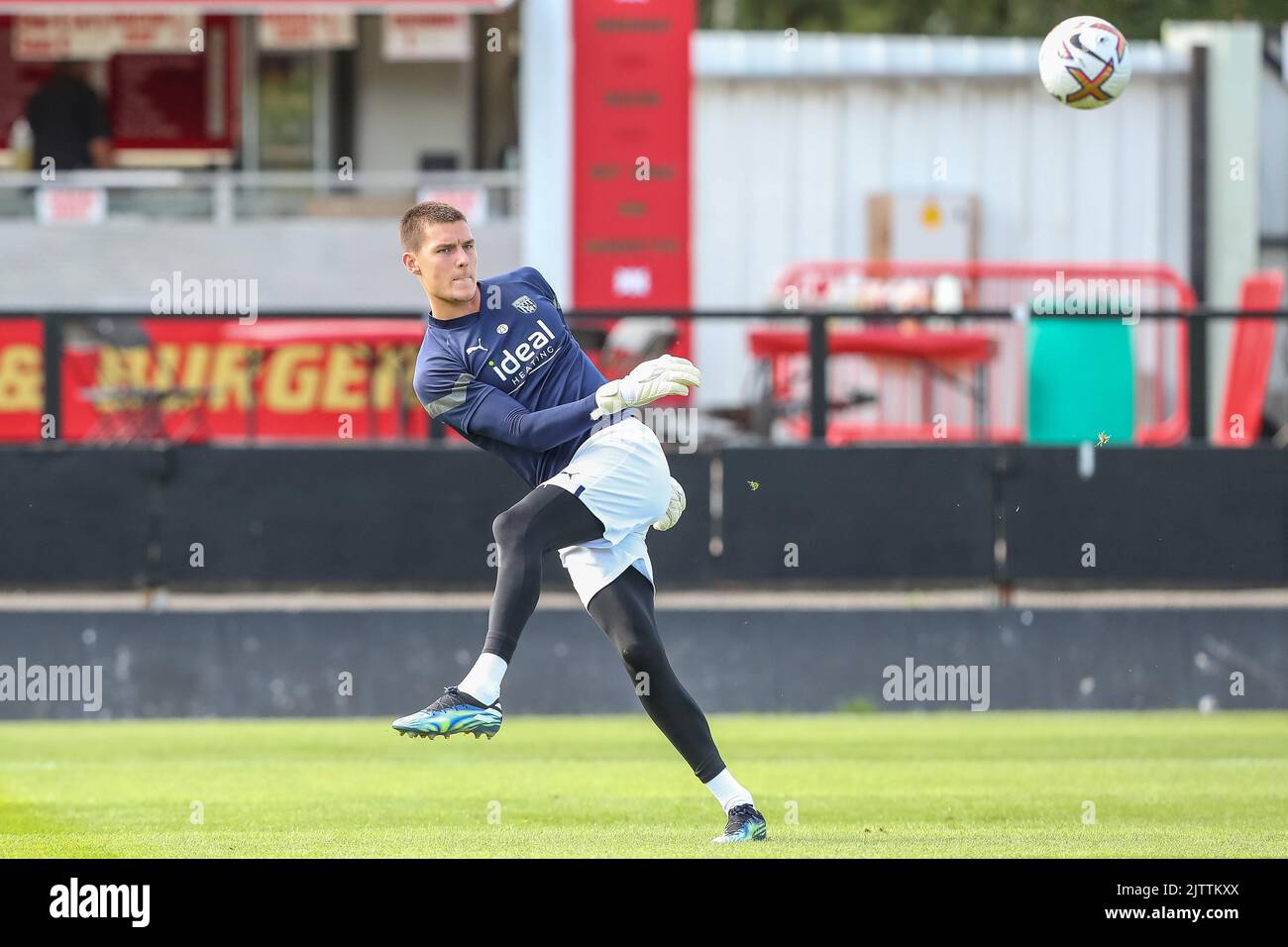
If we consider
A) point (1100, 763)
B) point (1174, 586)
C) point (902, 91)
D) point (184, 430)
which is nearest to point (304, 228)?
point (184, 430)

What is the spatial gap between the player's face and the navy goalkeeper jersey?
0.17 m

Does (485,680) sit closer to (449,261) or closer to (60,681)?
(449,261)

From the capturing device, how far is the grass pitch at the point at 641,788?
808 cm

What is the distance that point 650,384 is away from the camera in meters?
7.51

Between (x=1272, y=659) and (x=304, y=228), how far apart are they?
10.00 metres

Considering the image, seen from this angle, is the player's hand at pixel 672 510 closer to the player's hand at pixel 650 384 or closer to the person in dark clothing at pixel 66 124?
the player's hand at pixel 650 384

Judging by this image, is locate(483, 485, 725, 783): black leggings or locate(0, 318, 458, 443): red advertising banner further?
locate(0, 318, 458, 443): red advertising banner

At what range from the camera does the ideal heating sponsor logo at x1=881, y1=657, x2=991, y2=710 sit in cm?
1328

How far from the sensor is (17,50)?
2119 cm

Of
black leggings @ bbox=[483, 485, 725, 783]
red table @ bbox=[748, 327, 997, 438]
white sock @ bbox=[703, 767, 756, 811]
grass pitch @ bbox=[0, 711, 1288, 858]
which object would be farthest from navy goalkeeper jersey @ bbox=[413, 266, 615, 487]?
red table @ bbox=[748, 327, 997, 438]

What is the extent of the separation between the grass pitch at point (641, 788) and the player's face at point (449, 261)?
78.5 inches

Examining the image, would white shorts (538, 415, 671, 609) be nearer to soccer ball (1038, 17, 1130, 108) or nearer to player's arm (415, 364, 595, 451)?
player's arm (415, 364, 595, 451)
